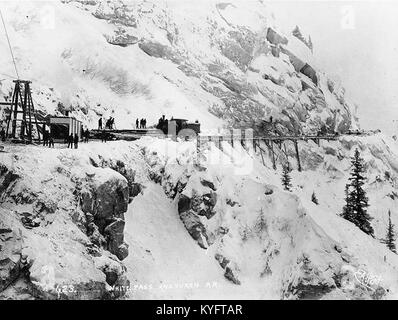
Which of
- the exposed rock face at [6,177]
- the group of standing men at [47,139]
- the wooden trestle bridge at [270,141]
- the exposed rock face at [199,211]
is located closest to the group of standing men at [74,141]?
the group of standing men at [47,139]

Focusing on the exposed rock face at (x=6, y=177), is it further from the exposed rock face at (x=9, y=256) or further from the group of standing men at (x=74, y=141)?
the group of standing men at (x=74, y=141)

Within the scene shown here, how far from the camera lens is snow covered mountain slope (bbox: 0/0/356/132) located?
1770 inches

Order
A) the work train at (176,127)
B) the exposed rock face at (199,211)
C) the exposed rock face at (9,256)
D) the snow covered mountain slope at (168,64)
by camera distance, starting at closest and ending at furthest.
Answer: the exposed rock face at (9,256) < the exposed rock face at (199,211) < the work train at (176,127) < the snow covered mountain slope at (168,64)

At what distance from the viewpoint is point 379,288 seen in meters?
24.0

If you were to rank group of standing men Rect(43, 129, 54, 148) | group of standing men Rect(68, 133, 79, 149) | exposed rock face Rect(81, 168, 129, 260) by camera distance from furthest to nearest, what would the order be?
1. group of standing men Rect(43, 129, 54, 148)
2. group of standing men Rect(68, 133, 79, 149)
3. exposed rock face Rect(81, 168, 129, 260)

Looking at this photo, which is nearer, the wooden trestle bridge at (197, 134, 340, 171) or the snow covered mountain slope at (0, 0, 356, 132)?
the snow covered mountain slope at (0, 0, 356, 132)

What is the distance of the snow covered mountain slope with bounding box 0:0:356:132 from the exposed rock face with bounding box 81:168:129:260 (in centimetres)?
1667

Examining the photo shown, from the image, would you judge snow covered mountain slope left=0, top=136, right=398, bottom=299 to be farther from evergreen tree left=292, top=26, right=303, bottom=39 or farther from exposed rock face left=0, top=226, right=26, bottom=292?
evergreen tree left=292, top=26, right=303, bottom=39

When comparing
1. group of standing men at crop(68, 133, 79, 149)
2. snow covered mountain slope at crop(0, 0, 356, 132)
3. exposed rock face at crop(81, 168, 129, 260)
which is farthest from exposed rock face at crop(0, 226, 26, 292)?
snow covered mountain slope at crop(0, 0, 356, 132)

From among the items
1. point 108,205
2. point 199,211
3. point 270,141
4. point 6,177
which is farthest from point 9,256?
point 270,141

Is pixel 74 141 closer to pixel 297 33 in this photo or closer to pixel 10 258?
pixel 10 258

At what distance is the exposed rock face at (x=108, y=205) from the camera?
21.9 meters

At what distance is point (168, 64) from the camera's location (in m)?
55.5

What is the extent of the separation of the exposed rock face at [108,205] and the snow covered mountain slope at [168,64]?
16674 millimetres
